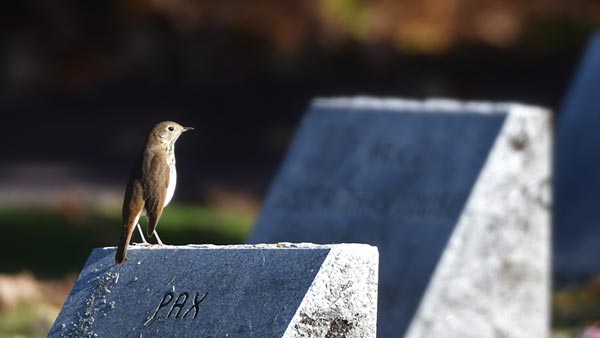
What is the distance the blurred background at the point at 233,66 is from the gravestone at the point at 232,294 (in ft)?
32.3

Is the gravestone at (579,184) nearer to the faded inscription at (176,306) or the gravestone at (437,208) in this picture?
the gravestone at (437,208)

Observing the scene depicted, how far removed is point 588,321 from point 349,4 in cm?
1044

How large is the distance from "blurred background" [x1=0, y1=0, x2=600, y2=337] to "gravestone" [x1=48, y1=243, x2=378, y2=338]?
9844 millimetres

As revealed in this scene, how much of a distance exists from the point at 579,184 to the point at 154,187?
5988mm

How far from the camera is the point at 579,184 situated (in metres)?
10.4

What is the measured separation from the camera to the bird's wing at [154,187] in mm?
4980

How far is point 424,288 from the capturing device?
285 inches

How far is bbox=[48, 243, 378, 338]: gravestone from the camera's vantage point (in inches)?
166

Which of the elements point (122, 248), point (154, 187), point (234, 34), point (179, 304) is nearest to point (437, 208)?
point (154, 187)

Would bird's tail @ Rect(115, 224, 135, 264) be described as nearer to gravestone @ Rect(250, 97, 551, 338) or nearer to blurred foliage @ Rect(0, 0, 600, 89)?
gravestone @ Rect(250, 97, 551, 338)

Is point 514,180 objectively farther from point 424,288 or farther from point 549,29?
point 549,29

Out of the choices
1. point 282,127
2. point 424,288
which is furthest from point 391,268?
point 282,127

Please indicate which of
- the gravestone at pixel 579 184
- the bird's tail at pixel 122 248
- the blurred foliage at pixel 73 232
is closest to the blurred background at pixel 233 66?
the blurred foliage at pixel 73 232

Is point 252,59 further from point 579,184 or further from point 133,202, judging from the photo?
point 133,202
